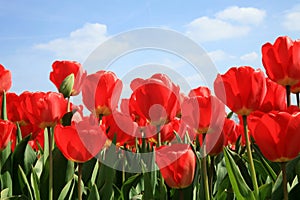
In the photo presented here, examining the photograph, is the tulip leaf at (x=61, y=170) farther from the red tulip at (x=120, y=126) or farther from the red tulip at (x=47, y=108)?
the red tulip at (x=120, y=126)

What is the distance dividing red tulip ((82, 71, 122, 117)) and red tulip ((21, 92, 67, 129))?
0.63ft

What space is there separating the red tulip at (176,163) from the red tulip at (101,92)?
2.78 feet

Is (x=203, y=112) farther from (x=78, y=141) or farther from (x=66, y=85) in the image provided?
(x=66, y=85)

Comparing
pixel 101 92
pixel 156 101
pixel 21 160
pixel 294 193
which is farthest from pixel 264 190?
pixel 21 160

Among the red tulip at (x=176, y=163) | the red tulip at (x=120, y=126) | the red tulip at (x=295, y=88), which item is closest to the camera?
the red tulip at (x=176, y=163)

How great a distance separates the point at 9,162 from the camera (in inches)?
88.7

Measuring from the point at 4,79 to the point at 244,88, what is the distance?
1.75m

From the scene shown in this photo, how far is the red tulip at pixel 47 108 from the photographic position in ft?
6.81

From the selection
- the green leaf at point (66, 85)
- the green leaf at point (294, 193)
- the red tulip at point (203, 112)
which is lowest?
the green leaf at point (294, 193)

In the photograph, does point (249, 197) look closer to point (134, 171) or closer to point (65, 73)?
point (134, 171)

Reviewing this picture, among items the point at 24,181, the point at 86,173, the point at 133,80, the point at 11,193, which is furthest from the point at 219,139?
the point at 11,193

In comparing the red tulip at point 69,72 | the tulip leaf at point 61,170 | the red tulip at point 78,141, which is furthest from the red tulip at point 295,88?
the red tulip at point 69,72

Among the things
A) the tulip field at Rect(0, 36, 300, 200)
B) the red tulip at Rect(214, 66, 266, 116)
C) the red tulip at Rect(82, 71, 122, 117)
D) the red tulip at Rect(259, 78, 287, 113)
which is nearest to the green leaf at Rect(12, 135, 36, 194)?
the tulip field at Rect(0, 36, 300, 200)

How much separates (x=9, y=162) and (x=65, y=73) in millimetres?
800
